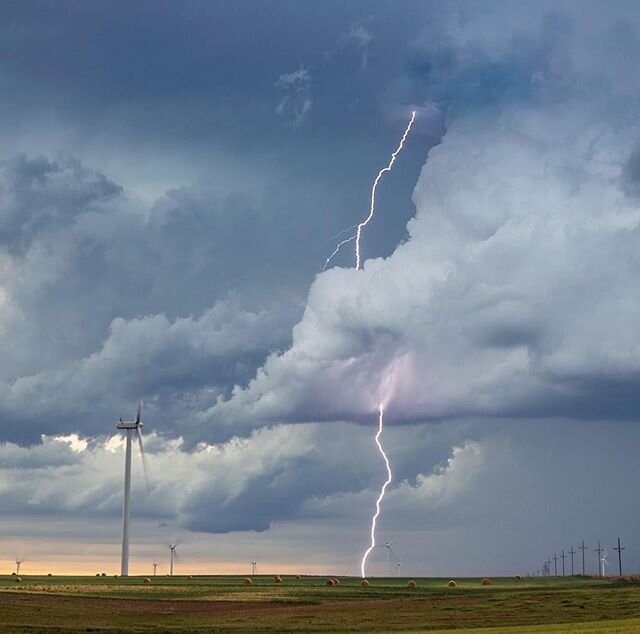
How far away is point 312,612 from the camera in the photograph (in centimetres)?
11775

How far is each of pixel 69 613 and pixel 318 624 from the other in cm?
3069

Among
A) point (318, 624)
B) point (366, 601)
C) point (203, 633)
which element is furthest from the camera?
point (366, 601)

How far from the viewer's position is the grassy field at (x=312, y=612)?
93450mm

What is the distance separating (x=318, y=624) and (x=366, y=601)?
4606 centimetres

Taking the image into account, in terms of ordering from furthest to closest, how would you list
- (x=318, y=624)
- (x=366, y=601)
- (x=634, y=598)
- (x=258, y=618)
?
(x=366, y=601)
(x=634, y=598)
(x=258, y=618)
(x=318, y=624)

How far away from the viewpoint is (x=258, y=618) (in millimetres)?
108938

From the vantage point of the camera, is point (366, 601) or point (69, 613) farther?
point (366, 601)

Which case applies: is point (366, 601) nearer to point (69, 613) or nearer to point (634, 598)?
point (634, 598)

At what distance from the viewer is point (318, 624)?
99.4 m

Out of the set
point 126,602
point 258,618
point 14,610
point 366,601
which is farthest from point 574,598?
point 14,610

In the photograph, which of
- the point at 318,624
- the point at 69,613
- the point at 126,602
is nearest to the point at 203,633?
the point at 318,624

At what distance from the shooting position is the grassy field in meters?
93.4

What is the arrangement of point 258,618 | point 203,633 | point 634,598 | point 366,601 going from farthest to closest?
point 366,601
point 634,598
point 258,618
point 203,633

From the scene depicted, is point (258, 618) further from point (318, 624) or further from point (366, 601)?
point (366, 601)
